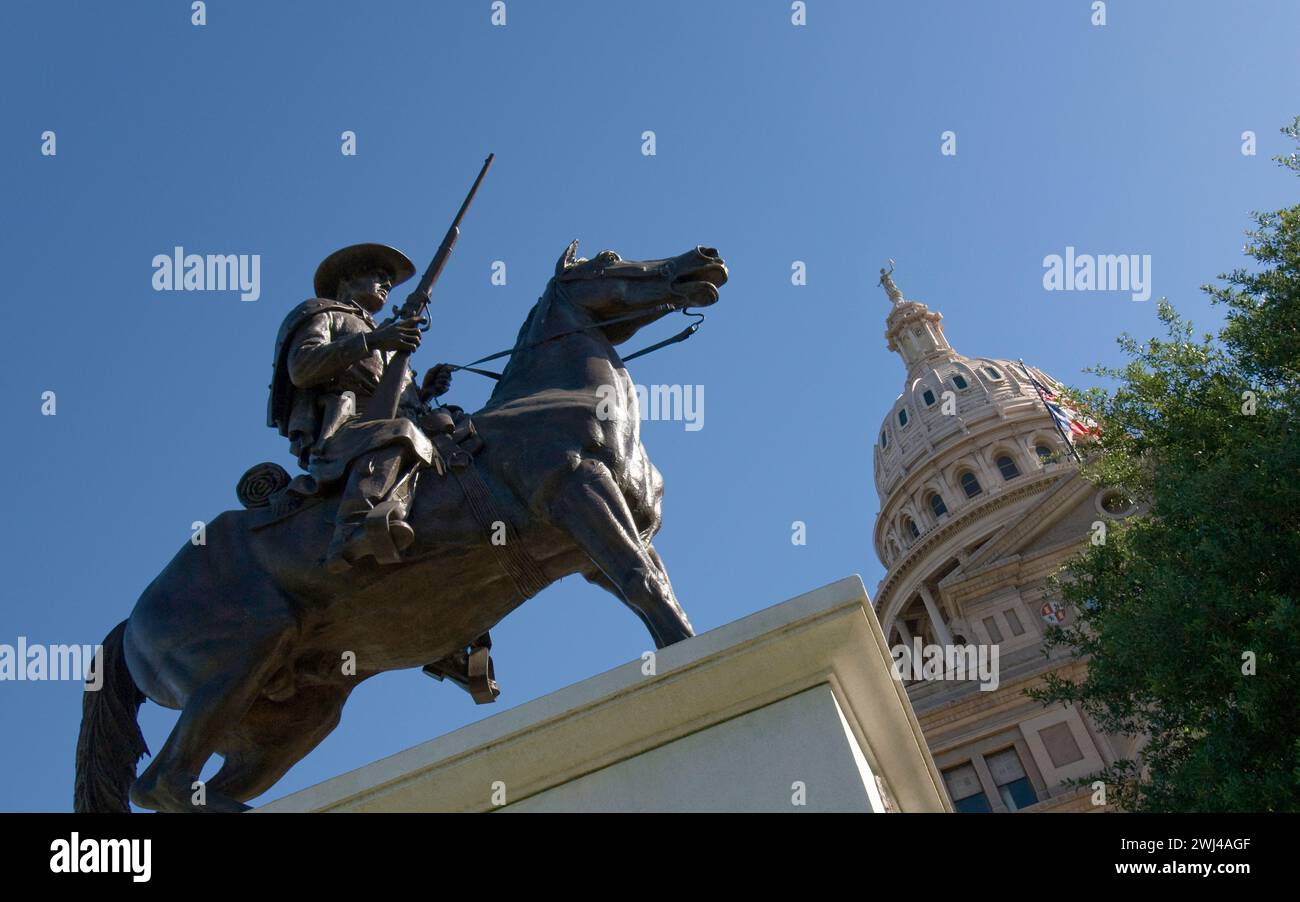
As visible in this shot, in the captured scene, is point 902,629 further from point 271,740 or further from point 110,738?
point 110,738

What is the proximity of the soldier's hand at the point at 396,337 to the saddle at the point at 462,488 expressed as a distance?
402mm

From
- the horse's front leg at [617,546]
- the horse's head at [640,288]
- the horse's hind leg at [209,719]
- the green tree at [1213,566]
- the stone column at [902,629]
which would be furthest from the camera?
the stone column at [902,629]

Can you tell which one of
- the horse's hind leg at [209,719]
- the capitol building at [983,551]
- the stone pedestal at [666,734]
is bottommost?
the stone pedestal at [666,734]

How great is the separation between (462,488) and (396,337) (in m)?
1.08

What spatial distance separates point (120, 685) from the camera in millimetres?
7469

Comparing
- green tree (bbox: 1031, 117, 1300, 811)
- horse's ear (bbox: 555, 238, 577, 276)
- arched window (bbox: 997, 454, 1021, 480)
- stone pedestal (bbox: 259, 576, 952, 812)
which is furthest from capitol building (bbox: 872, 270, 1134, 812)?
stone pedestal (bbox: 259, 576, 952, 812)

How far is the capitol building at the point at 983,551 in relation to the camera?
4584cm

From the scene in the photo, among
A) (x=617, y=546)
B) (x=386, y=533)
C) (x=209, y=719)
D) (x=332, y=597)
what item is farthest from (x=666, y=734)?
(x=209, y=719)

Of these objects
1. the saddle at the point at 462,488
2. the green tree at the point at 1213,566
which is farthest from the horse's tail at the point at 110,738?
the green tree at the point at 1213,566

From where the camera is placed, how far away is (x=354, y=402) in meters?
7.92

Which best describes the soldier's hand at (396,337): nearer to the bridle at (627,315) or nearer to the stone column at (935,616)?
the bridle at (627,315)

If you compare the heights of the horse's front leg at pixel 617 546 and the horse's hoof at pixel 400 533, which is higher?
the horse's hoof at pixel 400 533

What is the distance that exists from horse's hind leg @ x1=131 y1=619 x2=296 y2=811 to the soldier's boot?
49cm
